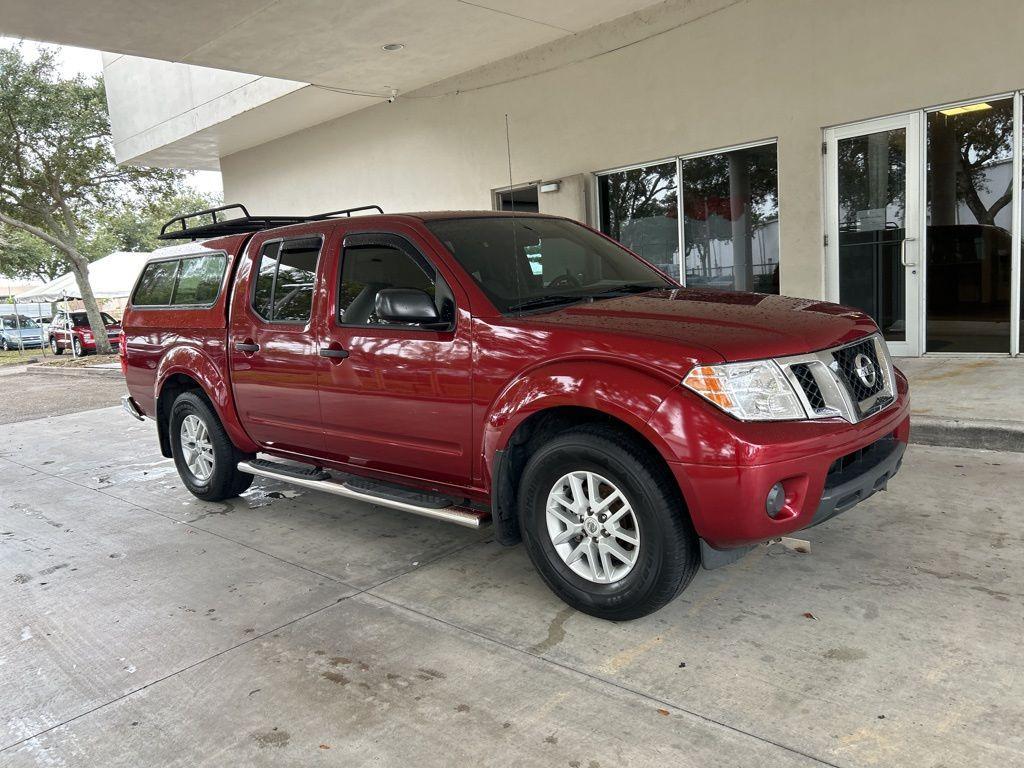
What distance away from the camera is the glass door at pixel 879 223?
27.6ft

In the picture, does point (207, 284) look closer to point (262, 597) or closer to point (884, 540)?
point (262, 597)

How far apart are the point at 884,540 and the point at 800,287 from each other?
19.2ft

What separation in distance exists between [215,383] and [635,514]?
132 inches

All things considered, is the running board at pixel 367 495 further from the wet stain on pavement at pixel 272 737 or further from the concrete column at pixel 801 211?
the concrete column at pixel 801 211

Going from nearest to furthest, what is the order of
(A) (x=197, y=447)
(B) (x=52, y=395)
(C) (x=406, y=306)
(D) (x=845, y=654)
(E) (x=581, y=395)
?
(D) (x=845, y=654) < (E) (x=581, y=395) < (C) (x=406, y=306) < (A) (x=197, y=447) < (B) (x=52, y=395)

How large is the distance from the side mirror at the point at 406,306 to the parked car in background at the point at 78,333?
22313 mm

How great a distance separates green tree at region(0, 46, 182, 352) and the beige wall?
12303mm

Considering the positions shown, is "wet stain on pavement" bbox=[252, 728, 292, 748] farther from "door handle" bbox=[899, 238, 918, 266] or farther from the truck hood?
"door handle" bbox=[899, 238, 918, 266]

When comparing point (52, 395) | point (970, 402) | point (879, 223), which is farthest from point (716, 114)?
point (52, 395)

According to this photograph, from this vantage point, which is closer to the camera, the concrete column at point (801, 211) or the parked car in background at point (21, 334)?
the concrete column at point (801, 211)

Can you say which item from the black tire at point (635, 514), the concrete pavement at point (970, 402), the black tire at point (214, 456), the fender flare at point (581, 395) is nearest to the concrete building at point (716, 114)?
the concrete pavement at point (970, 402)

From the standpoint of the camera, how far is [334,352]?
14.1ft

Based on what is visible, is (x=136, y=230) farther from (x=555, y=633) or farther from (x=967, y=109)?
(x=555, y=633)

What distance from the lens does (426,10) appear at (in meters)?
9.55
